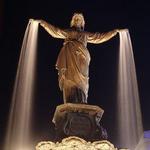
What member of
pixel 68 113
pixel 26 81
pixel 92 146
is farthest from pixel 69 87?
pixel 26 81

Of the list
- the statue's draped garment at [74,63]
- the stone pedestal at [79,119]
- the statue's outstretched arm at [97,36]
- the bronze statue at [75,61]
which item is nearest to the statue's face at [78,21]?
the bronze statue at [75,61]

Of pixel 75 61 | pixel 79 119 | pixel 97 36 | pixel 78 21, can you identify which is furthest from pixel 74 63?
pixel 79 119

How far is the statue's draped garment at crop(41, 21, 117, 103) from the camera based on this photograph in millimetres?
16000

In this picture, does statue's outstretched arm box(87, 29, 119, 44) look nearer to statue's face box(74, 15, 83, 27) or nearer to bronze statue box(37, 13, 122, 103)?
bronze statue box(37, 13, 122, 103)

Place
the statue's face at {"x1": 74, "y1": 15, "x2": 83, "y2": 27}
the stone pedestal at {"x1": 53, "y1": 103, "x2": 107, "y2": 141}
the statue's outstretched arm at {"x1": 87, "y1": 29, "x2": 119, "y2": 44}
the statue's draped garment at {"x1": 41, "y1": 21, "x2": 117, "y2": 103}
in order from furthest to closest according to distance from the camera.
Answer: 1. the statue's face at {"x1": 74, "y1": 15, "x2": 83, "y2": 27}
2. the statue's outstretched arm at {"x1": 87, "y1": 29, "x2": 119, "y2": 44}
3. the statue's draped garment at {"x1": 41, "y1": 21, "x2": 117, "y2": 103}
4. the stone pedestal at {"x1": 53, "y1": 103, "x2": 107, "y2": 141}

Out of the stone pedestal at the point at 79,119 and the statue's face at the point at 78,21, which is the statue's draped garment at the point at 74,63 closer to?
the statue's face at the point at 78,21

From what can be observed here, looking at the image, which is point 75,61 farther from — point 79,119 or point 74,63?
point 79,119

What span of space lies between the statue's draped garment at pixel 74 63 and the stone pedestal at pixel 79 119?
681 mm

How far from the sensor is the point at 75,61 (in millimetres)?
16531

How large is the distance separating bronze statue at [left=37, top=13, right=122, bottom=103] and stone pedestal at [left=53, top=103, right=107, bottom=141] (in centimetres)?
68

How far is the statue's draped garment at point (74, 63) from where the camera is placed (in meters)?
16.0

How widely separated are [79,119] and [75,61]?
2048 millimetres

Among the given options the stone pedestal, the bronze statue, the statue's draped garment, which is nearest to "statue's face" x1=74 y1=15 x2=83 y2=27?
the bronze statue

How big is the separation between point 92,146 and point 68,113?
4.55 ft
